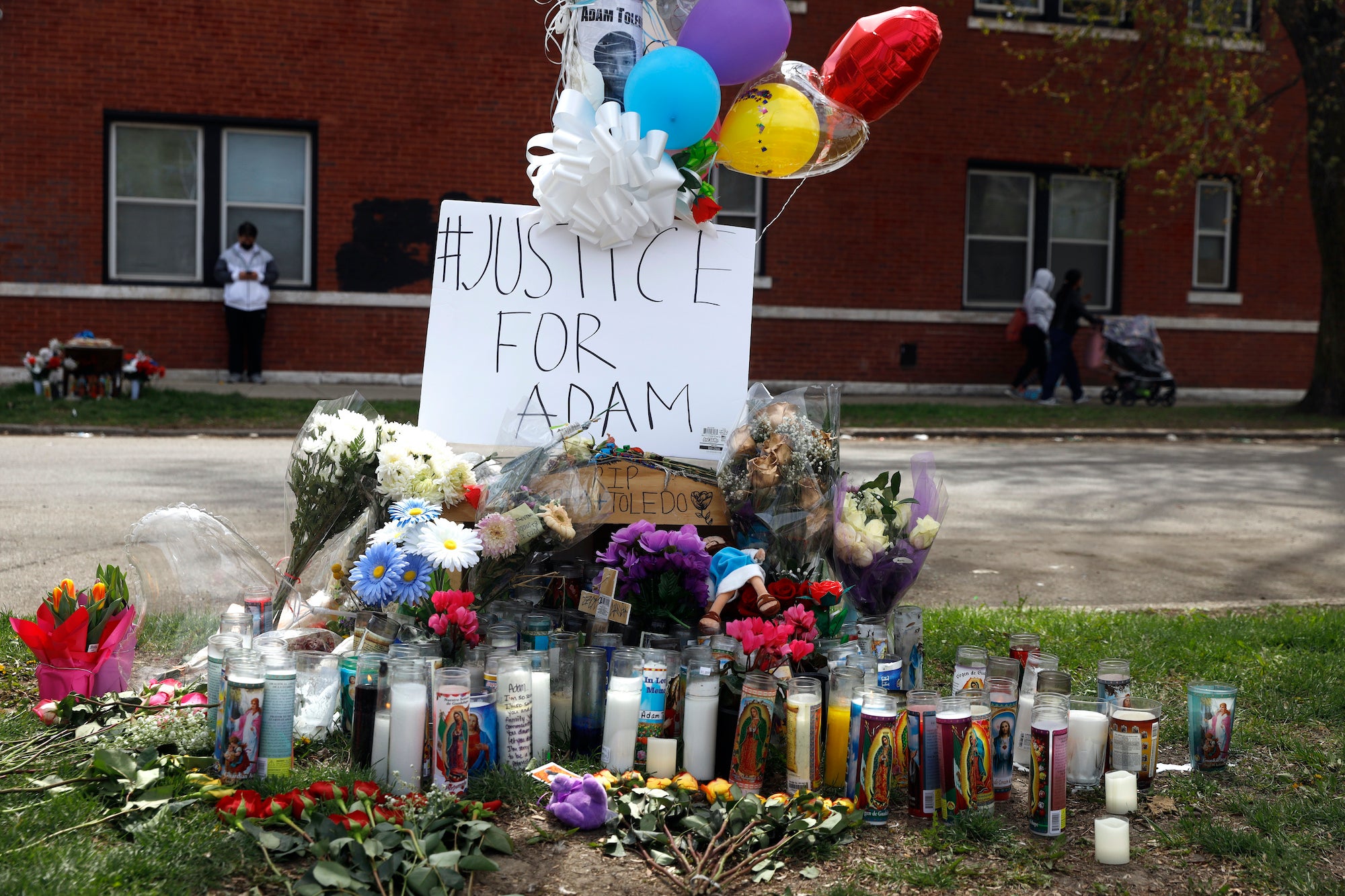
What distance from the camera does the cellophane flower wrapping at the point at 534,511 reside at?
140 inches

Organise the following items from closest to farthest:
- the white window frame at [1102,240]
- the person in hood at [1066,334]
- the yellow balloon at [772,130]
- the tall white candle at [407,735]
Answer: the tall white candle at [407,735] → the yellow balloon at [772,130] → the person in hood at [1066,334] → the white window frame at [1102,240]

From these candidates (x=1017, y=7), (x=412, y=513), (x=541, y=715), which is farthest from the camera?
(x=1017, y=7)

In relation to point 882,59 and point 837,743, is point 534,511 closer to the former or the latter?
point 837,743

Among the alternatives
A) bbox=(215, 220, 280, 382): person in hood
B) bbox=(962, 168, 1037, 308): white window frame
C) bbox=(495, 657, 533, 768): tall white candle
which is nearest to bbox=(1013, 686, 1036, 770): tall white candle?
bbox=(495, 657, 533, 768): tall white candle

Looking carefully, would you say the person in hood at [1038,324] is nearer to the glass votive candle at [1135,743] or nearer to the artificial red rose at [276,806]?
the glass votive candle at [1135,743]

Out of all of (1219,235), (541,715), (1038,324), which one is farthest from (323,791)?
(1219,235)

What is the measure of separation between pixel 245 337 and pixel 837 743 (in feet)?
42.6

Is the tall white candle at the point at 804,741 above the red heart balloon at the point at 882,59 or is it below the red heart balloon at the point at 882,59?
below

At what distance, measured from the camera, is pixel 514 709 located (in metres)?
Answer: 3.19

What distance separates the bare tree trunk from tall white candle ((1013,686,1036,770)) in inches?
509

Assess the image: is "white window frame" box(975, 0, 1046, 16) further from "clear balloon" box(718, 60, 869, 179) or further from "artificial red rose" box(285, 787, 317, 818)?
"artificial red rose" box(285, 787, 317, 818)

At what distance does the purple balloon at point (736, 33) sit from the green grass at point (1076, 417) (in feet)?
30.0

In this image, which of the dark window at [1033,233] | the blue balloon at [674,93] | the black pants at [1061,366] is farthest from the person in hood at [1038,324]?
the blue balloon at [674,93]

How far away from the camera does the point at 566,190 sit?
3.99 meters
